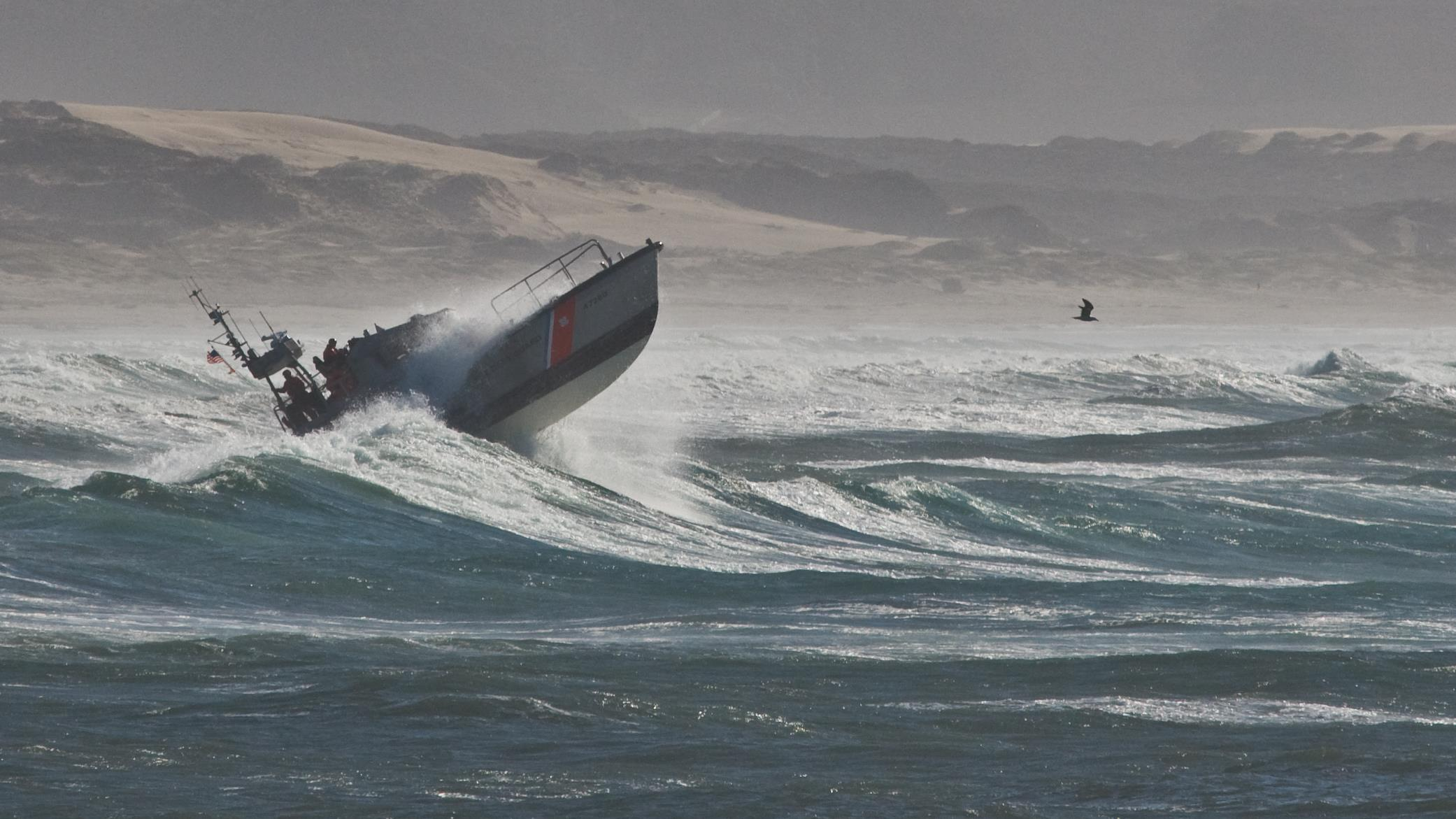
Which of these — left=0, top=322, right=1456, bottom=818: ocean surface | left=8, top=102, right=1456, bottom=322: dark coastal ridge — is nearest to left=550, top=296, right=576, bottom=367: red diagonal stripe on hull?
left=0, top=322, right=1456, bottom=818: ocean surface

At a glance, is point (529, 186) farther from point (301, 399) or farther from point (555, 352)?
point (555, 352)

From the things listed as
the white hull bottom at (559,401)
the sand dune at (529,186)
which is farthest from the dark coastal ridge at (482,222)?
the white hull bottom at (559,401)

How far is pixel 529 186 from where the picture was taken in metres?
146

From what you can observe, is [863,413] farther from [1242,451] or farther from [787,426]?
[1242,451]

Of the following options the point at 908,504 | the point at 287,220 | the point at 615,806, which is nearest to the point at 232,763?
the point at 615,806

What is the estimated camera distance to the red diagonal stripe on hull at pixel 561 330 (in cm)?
2583

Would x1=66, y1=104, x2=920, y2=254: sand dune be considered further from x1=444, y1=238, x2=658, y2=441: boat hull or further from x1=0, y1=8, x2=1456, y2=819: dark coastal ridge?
x1=444, y1=238, x2=658, y2=441: boat hull

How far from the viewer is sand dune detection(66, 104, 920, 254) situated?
13238 cm

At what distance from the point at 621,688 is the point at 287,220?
346 ft

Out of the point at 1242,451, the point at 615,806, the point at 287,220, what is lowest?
the point at 615,806

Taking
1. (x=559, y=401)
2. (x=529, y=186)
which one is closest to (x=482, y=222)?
(x=529, y=186)

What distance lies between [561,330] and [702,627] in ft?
30.0

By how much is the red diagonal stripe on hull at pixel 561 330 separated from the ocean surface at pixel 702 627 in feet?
4.71

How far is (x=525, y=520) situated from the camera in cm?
2262
